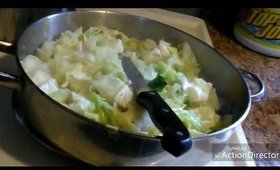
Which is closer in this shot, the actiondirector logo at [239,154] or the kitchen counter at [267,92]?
the actiondirector logo at [239,154]

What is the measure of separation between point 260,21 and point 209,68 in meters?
0.20

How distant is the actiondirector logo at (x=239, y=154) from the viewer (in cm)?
61

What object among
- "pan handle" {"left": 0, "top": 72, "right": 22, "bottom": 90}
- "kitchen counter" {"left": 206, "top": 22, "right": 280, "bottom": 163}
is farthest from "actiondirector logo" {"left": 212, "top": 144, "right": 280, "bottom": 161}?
"pan handle" {"left": 0, "top": 72, "right": 22, "bottom": 90}

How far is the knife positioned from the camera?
51 centimetres

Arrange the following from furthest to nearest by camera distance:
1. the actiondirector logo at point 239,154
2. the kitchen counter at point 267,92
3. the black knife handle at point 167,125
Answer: the kitchen counter at point 267,92
the actiondirector logo at point 239,154
the black knife handle at point 167,125

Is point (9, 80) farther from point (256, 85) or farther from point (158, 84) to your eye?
point (256, 85)

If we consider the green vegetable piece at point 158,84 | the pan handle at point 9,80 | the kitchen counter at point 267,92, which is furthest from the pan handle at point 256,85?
the pan handle at point 9,80

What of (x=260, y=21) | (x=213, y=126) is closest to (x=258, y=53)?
(x=260, y=21)

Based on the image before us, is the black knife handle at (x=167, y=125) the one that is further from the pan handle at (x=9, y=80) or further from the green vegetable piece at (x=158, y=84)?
the pan handle at (x=9, y=80)

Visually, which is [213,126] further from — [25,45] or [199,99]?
[25,45]

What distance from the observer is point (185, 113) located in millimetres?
630

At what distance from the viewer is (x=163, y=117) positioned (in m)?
0.55

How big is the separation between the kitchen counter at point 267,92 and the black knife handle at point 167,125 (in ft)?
0.61

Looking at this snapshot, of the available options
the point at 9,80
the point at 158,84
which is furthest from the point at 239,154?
the point at 9,80
